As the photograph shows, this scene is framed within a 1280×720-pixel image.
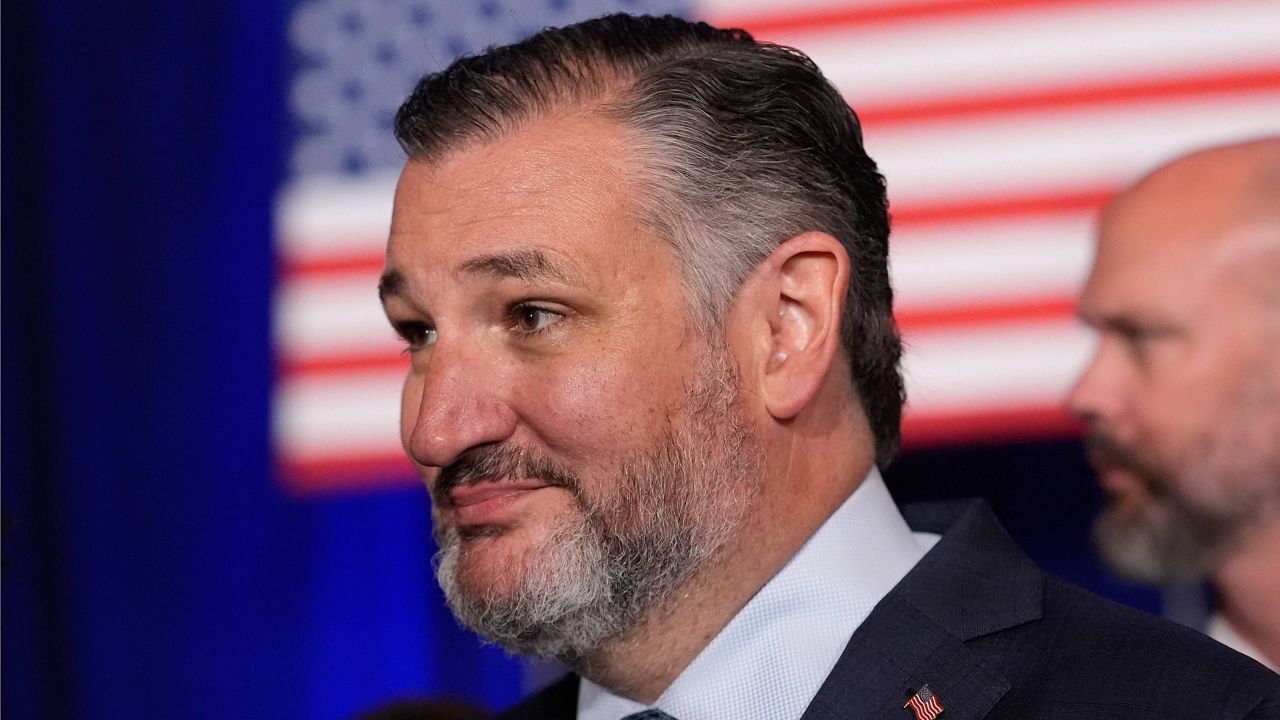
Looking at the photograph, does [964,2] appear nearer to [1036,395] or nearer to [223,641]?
[1036,395]

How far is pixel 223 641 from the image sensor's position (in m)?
3.03

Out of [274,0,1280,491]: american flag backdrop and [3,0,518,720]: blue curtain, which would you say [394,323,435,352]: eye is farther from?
[3,0,518,720]: blue curtain

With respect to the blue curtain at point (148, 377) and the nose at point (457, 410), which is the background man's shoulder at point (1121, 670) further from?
the blue curtain at point (148, 377)

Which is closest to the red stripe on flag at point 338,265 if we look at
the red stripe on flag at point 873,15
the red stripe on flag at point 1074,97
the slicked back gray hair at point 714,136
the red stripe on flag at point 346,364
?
the red stripe on flag at point 346,364

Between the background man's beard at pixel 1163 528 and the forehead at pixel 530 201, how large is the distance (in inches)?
39.8

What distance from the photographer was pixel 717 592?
162 cm

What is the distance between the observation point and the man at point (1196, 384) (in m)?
2.13

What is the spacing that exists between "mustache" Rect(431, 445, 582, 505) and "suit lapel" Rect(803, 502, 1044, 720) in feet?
1.09

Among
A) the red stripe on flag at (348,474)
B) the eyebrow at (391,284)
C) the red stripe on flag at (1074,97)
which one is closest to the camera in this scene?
the eyebrow at (391,284)

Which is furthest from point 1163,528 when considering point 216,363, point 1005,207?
point 216,363

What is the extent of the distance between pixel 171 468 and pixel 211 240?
46cm

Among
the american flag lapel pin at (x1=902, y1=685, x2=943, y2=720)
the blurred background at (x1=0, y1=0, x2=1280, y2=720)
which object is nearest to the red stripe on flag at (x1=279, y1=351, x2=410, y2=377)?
the blurred background at (x1=0, y1=0, x2=1280, y2=720)

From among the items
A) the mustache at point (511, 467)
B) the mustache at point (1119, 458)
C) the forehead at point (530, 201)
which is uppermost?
the forehead at point (530, 201)

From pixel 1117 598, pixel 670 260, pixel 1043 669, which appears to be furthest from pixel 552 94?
pixel 1117 598
